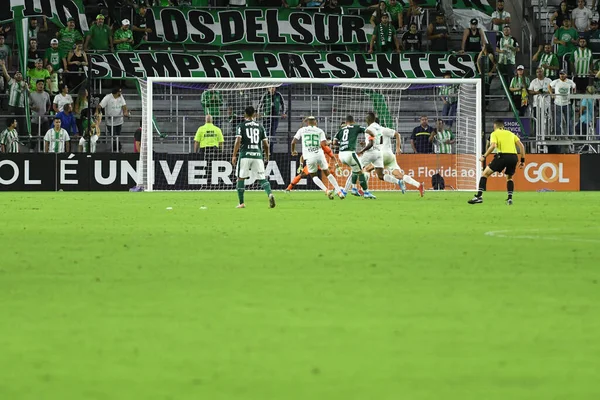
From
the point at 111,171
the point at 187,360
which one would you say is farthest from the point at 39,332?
the point at 111,171

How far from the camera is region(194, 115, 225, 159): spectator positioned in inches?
1404

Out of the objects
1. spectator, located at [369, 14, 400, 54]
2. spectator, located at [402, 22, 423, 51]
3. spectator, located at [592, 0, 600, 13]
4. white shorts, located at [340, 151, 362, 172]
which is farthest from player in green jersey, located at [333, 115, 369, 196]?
spectator, located at [592, 0, 600, 13]

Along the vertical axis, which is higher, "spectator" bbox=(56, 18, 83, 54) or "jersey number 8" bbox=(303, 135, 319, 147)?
"spectator" bbox=(56, 18, 83, 54)

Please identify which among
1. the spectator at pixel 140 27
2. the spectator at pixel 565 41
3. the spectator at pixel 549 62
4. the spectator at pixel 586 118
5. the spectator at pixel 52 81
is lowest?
the spectator at pixel 586 118

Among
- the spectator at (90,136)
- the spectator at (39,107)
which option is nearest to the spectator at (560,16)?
the spectator at (90,136)

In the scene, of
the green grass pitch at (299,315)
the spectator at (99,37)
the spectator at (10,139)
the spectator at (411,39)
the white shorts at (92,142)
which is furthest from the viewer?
the spectator at (411,39)

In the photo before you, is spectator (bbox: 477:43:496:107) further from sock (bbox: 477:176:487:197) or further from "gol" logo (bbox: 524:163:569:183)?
sock (bbox: 477:176:487:197)

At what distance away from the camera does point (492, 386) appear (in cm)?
516

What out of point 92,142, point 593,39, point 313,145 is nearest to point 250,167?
point 313,145

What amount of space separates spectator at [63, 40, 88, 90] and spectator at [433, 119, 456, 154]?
10285 millimetres

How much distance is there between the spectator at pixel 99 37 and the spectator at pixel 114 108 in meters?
2.01

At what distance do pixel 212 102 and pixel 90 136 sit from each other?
4192 millimetres

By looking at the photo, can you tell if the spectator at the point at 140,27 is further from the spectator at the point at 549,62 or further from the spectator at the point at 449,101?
the spectator at the point at 549,62

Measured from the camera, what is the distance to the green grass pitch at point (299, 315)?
527 centimetres
